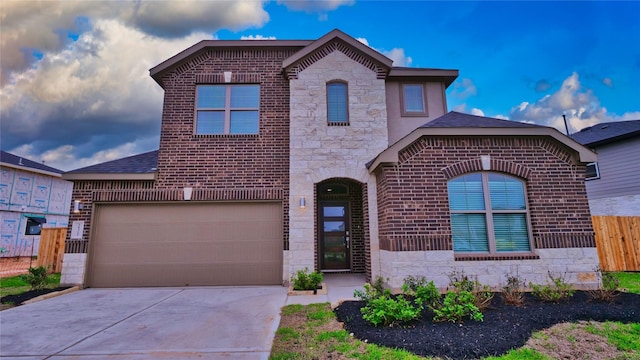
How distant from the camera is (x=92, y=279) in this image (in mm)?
8008

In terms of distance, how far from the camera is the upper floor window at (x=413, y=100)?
9.58 metres

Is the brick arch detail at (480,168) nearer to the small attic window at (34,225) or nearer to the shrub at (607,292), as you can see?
the shrub at (607,292)

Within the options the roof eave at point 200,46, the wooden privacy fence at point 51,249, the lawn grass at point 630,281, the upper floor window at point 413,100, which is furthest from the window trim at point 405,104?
the wooden privacy fence at point 51,249

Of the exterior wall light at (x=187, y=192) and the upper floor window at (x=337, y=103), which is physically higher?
the upper floor window at (x=337, y=103)

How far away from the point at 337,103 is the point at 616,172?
13.6m

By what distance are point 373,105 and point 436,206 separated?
3606mm

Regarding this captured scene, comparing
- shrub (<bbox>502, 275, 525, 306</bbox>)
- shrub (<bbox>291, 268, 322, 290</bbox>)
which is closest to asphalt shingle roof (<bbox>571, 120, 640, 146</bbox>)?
shrub (<bbox>502, 275, 525, 306</bbox>)

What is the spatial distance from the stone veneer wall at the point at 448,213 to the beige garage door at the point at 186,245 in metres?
3.32

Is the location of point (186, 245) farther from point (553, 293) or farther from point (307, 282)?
point (553, 293)

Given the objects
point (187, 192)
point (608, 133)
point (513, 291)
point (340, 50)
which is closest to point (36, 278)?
point (187, 192)

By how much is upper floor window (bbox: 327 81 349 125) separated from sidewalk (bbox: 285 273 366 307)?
14.6 feet

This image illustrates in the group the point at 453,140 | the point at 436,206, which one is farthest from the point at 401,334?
the point at 453,140

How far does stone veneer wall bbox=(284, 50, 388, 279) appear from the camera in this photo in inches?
316

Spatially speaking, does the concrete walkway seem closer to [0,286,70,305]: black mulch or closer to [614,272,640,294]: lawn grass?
[0,286,70,305]: black mulch
